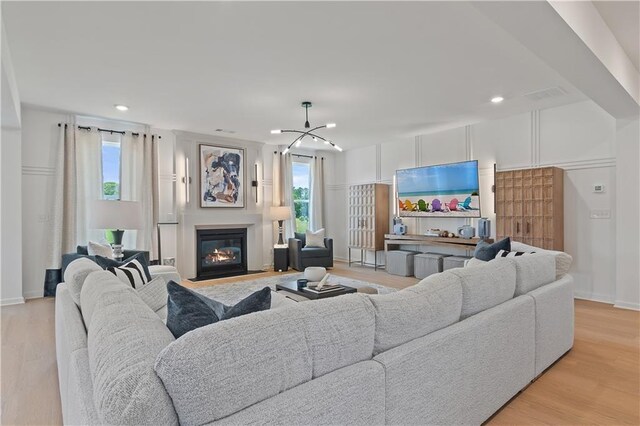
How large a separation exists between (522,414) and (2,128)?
6279 millimetres

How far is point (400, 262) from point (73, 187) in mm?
5441

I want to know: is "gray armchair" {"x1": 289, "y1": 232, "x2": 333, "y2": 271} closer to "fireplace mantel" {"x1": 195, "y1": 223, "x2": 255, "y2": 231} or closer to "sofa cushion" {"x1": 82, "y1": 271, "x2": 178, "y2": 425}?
"fireplace mantel" {"x1": 195, "y1": 223, "x2": 255, "y2": 231}

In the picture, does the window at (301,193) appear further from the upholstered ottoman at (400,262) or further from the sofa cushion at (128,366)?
the sofa cushion at (128,366)

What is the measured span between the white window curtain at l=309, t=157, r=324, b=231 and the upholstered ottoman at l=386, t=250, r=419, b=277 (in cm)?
204


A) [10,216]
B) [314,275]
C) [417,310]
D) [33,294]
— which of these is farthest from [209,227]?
[417,310]

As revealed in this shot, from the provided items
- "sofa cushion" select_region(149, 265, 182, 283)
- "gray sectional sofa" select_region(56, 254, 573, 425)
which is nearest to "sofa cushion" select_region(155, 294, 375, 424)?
"gray sectional sofa" select_region(56, 254, 573, 425)

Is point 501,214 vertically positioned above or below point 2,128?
below

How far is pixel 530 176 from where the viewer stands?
16.2 ft

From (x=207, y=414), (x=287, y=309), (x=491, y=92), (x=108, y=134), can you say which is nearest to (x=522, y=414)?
(x=287, y=309)

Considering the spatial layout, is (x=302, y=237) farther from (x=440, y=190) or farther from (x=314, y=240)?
(x=440, y=190)

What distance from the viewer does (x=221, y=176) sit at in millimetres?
6785

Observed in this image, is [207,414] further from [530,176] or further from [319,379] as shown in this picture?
[530,176]

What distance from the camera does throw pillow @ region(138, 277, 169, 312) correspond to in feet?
8.03

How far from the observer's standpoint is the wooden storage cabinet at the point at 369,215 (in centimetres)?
723
